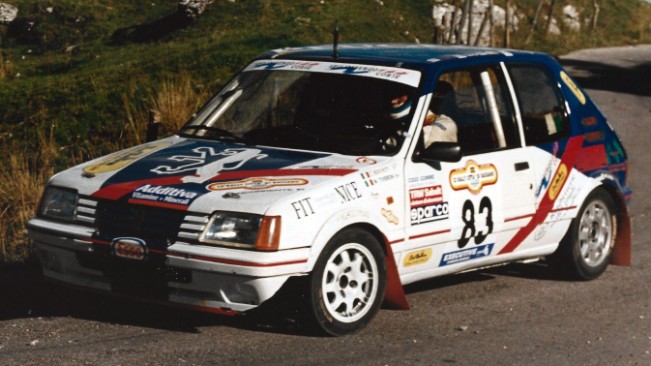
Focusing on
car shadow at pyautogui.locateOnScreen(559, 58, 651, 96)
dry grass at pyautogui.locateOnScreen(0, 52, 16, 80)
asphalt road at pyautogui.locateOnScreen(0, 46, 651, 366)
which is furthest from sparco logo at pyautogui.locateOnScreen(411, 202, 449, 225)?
car shadow at pyautogui.locateOnScreen(559, 58, 651, 96)

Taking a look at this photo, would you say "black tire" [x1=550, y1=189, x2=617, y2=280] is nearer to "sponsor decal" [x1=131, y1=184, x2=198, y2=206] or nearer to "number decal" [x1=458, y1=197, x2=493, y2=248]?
"number decal" [x1=458, y1=197, x2=493, y2=248]

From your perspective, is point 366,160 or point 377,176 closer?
point 377,176

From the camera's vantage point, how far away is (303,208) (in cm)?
709

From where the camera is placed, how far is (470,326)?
7910 millimetres

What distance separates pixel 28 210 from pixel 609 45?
34753mm

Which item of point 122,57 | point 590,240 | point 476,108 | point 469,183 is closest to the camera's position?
point 469,183

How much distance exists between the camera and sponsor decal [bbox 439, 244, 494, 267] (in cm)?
823

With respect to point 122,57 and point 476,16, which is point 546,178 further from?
point 476,16

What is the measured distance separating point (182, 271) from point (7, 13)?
27.4 meters

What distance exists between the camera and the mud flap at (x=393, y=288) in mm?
7727

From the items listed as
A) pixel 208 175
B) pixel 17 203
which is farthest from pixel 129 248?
pixel 17 203

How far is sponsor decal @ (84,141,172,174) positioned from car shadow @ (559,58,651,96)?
65.6 feet

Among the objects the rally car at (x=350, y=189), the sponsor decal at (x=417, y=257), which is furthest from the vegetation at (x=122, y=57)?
the sponsor decal at (x=417, y=257)

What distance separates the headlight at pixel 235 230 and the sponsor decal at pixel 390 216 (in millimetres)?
877
